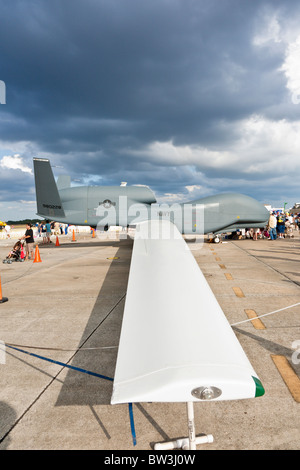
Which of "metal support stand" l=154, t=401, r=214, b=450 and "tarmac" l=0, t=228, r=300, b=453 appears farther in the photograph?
"tarmac" l=0, t=228, r=300, b=453

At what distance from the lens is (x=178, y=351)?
7.97ft

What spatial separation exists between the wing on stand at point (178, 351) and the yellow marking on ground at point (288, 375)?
1.33m

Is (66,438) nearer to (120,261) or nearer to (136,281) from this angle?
(136,281)

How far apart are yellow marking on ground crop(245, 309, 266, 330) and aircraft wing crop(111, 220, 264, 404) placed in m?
1.96

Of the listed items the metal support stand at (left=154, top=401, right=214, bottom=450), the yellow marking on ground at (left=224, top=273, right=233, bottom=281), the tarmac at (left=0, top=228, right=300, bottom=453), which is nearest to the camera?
the metal support stand at (left=154, top=401, right=214, bottom=450)

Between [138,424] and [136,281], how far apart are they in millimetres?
1895

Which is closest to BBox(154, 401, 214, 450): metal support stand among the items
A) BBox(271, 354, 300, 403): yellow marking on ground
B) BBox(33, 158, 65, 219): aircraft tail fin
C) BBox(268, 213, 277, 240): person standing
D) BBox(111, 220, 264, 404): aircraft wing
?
BBox(111, 220, 264, 404): aircraft wing

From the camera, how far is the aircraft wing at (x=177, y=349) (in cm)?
207

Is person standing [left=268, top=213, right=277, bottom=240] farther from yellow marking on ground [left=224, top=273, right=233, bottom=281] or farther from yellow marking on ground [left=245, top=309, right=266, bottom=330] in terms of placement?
yellow marking on ground [left=245, top=309, right=266, bottom=330]

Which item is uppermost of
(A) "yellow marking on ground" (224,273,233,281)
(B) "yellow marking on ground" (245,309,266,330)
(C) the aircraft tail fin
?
(C) the aircraft tail fin

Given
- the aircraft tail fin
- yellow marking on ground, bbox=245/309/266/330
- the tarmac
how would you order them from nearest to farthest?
the tarmac
yellow marking on ground, bbox=245/309/266/330
the aircraft tail fin

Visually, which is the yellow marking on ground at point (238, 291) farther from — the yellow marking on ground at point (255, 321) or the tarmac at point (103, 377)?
the yellow marking on ground at point (255, 321)

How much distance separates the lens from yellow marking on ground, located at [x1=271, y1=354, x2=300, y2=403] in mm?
3312
